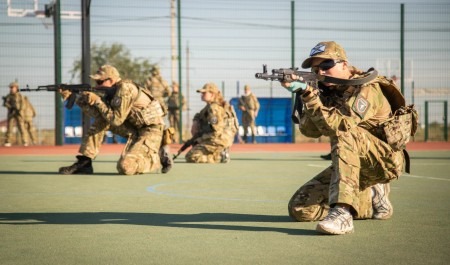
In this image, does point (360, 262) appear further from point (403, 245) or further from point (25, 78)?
point (25, 78)

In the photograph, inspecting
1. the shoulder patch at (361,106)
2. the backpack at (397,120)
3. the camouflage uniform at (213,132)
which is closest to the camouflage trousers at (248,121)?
the camouflage uniform at (213,132)

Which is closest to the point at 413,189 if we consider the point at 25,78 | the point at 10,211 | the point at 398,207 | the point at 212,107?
the point at 398,207

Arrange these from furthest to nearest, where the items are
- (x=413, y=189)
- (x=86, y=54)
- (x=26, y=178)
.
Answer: (x=86, y=54), (x=26, y=178), (x=413, y=189)

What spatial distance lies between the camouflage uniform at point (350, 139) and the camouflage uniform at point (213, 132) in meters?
9.08

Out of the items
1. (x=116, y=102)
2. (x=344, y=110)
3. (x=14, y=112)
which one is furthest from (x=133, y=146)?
(x=14, y=112)

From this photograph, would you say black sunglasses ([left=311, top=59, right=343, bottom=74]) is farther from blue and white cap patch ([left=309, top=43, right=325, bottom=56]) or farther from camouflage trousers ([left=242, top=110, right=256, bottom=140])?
camouflage trousers ([left=242, top=110, right=256, bottom=140])

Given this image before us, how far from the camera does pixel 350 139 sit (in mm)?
5918

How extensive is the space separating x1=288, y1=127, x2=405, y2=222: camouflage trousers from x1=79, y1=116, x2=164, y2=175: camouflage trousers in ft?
18.9

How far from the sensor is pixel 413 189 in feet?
32.2

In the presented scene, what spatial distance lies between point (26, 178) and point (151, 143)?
2012 mm

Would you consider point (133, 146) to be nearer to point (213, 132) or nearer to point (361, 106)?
point (213, 132)

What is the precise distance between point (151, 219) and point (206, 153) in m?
8.74

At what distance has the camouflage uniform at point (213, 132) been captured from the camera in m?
15.7

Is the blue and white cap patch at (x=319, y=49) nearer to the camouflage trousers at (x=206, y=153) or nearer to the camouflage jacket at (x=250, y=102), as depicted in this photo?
the camouflage trousers at (x=206, y=153)
